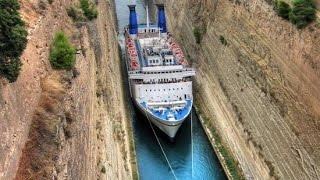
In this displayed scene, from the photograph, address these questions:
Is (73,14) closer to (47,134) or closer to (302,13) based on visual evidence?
(302,13)

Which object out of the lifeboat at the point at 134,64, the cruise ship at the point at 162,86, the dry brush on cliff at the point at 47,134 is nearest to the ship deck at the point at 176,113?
the cruise ship at the point at 162,86

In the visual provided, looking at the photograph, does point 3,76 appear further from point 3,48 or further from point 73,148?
point 73,148

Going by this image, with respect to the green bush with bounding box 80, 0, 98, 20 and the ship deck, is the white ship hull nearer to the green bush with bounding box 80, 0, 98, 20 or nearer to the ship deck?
the ship deck

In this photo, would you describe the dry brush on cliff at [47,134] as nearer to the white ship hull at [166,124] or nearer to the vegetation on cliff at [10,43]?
the vegetation on cliff at [10,43]

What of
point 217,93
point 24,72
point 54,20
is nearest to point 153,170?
point 217,93

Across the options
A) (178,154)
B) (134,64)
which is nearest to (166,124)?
(178,154)

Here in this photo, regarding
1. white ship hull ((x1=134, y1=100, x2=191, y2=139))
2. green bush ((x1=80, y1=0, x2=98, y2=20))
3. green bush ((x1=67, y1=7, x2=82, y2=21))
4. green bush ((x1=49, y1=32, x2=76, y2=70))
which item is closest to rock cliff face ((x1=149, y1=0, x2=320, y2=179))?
white ship hull ((x1=134, y1=100, x2=191, y2=139))
